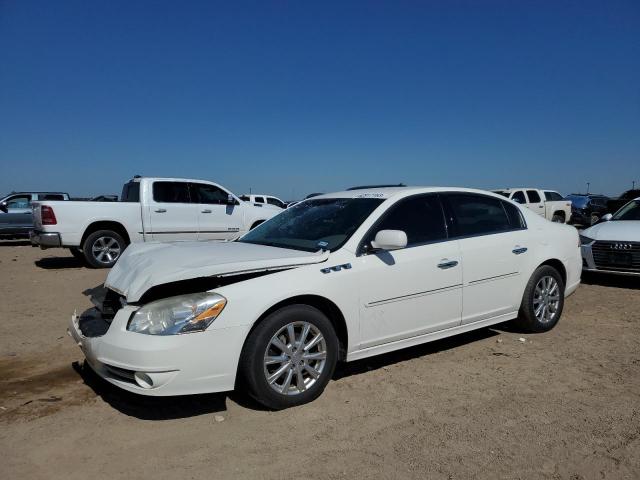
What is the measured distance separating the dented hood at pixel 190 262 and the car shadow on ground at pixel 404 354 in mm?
1151

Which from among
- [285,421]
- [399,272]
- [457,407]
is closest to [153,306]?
[285,421]

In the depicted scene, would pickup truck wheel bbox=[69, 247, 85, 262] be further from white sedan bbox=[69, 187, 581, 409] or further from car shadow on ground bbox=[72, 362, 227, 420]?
car shadow on ground bbox=[72, 362, 227, 420]

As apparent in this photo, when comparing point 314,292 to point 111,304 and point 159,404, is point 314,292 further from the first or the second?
point 111,304

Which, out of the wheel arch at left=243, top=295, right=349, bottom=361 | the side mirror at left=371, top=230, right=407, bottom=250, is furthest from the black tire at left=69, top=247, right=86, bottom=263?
the side mirror at left=371, top=230, right=407, bottom=250

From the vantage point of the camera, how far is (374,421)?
3.31 metres

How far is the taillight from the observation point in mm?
9523

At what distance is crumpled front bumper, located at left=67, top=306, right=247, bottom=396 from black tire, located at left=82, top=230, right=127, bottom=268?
7.31m

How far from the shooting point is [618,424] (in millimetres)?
3236

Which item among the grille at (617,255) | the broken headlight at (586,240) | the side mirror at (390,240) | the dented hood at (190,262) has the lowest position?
the grille at (617,255)

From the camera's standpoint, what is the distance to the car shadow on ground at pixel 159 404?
3.43 meters

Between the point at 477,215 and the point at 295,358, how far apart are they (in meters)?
2.40

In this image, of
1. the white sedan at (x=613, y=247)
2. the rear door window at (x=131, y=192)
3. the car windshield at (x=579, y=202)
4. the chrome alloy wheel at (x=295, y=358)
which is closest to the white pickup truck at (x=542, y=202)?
the car windshield at (x=579, y=202)

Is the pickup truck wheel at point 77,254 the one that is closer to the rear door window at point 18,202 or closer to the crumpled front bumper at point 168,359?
the rear door window at point 18,202

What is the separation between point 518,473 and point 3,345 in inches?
189
